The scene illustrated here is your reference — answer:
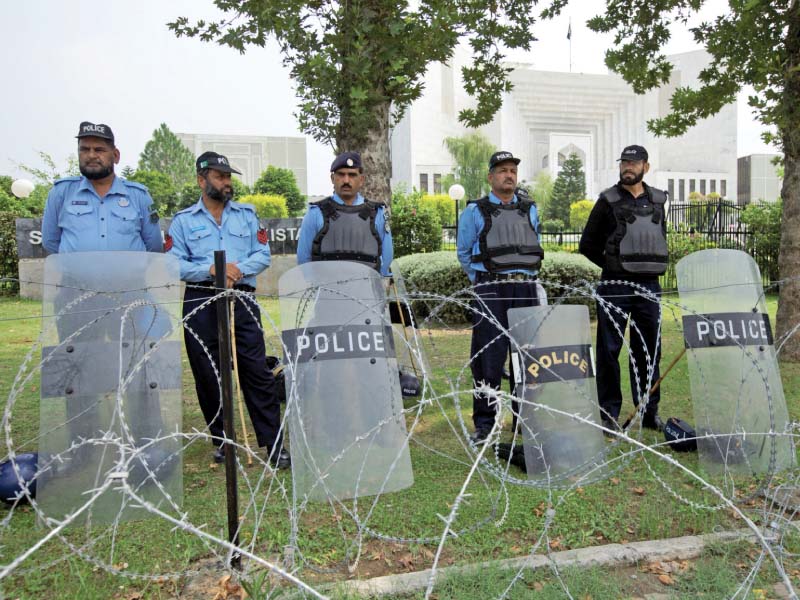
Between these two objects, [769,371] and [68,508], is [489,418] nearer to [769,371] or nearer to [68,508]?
[769,371]

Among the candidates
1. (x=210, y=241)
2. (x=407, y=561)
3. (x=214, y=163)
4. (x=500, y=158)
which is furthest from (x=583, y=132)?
(x=407, y=561)

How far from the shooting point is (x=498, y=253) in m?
4.49

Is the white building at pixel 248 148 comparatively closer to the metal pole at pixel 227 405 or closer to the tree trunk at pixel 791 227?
the tree trunk at pixel 791 227

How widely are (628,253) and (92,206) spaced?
353 cm

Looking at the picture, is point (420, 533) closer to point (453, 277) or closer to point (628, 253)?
point (628, 253)

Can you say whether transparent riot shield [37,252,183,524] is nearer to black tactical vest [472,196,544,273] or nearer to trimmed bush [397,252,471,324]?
black tactical vest [472,196,544,273]

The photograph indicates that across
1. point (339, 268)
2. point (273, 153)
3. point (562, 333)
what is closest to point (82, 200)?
point (339, 268)

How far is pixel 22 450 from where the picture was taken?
14.7 ft

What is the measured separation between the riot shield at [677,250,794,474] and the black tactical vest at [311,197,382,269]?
78.3 inches

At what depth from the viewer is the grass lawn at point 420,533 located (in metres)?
2.62

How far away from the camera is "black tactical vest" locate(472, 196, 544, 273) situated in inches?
177

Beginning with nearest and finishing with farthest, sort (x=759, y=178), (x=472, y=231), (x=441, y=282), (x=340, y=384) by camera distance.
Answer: (x=340, y=384), (x=472, y=231), (x=441, y=282), (x=759, y=178)

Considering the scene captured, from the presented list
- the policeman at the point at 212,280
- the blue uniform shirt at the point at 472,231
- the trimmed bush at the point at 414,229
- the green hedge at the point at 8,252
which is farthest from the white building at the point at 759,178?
the policeman at the point at 212,280

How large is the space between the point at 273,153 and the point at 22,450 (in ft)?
289
